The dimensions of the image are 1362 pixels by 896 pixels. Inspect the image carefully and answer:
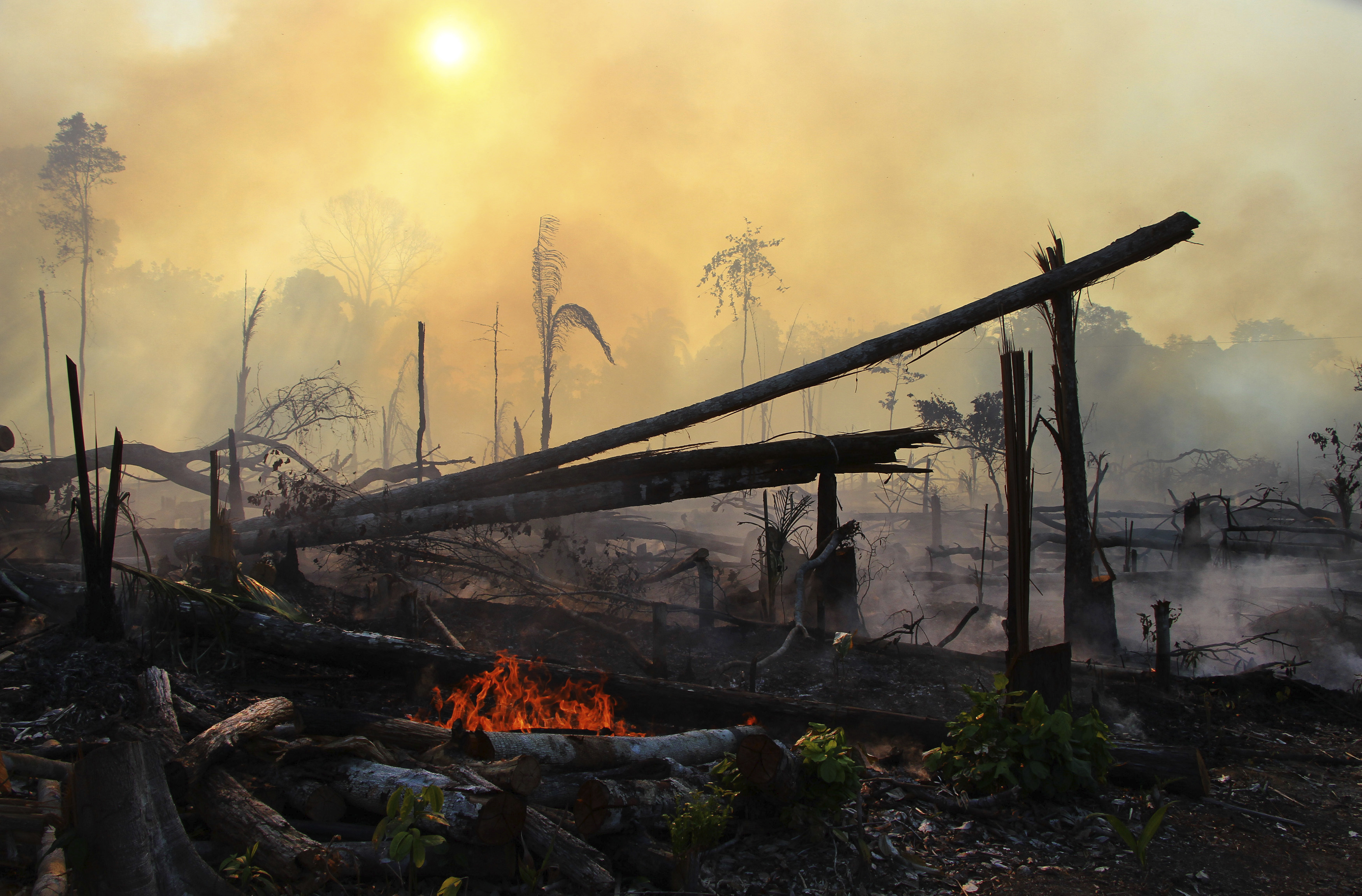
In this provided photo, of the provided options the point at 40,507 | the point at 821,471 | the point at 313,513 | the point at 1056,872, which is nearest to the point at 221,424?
the point at 40,507

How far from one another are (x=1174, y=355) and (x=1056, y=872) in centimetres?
7119

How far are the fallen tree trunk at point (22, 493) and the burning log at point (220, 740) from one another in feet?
37.1

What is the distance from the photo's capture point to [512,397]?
93062 mm

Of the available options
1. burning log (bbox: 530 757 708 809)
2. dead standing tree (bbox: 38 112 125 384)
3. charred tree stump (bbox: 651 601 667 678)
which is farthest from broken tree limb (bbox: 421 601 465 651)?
dead standing tree (bbox: 38 112 125 384)

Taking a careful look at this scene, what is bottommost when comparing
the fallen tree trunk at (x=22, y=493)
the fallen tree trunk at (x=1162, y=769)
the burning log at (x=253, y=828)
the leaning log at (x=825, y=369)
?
the fallen tree trunk at (x=1162, y=769)

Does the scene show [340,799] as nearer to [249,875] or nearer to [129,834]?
[249,875]

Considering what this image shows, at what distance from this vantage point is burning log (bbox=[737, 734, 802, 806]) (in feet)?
12.1

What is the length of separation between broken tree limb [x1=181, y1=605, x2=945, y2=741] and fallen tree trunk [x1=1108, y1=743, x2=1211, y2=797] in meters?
1.21

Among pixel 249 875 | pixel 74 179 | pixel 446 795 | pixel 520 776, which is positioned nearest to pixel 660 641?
pixel 520 776

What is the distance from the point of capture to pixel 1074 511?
7508 millimetres

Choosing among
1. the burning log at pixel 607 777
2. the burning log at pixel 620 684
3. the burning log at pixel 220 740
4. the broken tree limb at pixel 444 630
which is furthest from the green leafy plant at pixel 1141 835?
the broken tree limb at pixel 444 630

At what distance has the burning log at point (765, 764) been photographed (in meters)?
3.69

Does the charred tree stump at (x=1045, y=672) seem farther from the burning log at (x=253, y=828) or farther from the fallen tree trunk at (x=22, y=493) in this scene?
the fallen tree trunk at (x=22, y=493)

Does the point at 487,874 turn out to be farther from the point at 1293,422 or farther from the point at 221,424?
the point at 221,424
